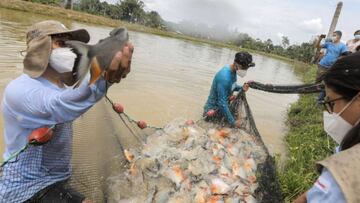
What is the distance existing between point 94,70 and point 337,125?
60.6 inches

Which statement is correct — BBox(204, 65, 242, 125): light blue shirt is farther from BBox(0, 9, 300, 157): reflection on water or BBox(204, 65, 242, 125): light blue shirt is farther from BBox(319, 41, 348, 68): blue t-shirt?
BBox(319, 41, 348, 68): blue t-shirt

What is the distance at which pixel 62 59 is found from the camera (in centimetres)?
251

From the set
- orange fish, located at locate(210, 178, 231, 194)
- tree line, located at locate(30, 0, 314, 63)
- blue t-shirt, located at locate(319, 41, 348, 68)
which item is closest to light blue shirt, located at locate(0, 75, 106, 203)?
orange fish, located at locate(210, 178, 231, 194)

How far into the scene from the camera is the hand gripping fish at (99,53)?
1783 millimetres

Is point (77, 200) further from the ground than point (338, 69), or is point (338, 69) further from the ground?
point (338, 69)

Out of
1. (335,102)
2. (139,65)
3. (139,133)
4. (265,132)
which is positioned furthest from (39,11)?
(335,102)

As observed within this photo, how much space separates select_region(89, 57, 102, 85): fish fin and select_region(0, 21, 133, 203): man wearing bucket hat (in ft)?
0.60

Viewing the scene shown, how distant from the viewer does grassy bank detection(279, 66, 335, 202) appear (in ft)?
15.7

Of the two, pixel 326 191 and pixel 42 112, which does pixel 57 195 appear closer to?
pixel 42 112

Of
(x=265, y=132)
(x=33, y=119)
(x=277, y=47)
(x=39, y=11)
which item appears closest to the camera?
(x=33, y=119)

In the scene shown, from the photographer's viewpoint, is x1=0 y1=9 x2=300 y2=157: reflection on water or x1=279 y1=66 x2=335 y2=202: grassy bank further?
x1=0 y1=9 x2=300 y2=157: reflection on water

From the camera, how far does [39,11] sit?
108ft

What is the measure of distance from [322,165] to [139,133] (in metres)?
3.11

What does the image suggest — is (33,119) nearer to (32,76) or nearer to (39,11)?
(32,76)
